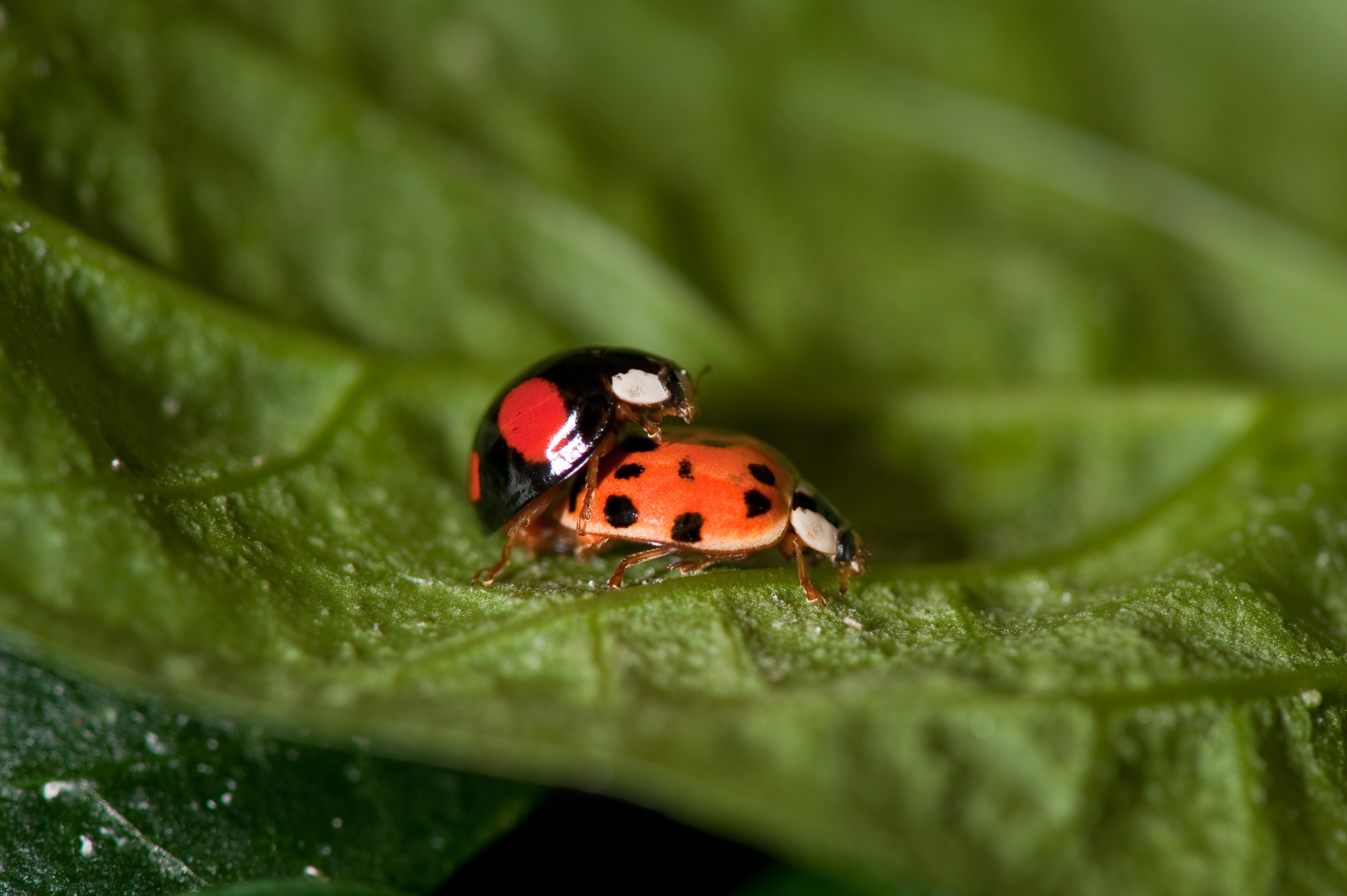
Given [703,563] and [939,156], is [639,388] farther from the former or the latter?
[939,156]

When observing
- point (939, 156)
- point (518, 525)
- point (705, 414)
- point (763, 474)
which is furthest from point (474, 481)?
point (939, 156)

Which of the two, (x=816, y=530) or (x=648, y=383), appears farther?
(x=648, y=383)

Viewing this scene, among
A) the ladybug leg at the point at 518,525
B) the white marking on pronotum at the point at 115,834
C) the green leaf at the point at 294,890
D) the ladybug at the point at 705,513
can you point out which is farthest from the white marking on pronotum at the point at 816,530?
the white marking on pronotum at the point at 115,834

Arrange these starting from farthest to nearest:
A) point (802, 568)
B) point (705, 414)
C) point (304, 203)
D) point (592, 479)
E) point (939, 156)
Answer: point (939, 156), point (705, 414), point (304, 203), point (592, 479), point (802, 568)

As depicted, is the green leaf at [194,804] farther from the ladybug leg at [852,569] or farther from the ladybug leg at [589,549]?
the ladybug leg at [852,569]

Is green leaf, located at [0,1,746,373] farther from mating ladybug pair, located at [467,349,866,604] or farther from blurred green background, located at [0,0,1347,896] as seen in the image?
mating ladybug pair, located at [467,349,866,604]

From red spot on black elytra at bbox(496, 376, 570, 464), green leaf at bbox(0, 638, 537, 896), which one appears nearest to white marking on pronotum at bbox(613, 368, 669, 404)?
red spot on black elytra at bbox(496, 376, 570, 464)

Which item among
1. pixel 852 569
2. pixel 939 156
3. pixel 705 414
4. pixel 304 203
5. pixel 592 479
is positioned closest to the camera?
pixel 852 569
